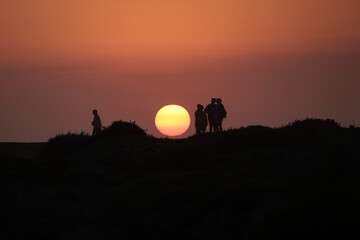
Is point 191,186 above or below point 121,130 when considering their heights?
below

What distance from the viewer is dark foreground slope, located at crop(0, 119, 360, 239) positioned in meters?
15.5

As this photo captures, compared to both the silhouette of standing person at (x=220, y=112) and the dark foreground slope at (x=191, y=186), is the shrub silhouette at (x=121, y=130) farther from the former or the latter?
the silhouette of standing person at (x=220, y=112)

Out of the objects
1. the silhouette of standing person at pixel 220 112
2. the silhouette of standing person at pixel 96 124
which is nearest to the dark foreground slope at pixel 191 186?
the silhouette of standing person at pixel 96 124

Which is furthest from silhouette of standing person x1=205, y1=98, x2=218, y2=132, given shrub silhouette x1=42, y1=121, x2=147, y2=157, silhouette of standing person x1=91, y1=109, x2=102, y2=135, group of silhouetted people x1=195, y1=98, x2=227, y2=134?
silhouette of standing person x1=91, y1=109, x2=102, y2=135

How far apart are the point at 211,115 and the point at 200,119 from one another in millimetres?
1279

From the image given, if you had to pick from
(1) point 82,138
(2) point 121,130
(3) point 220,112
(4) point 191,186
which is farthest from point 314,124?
(4) point 191,186

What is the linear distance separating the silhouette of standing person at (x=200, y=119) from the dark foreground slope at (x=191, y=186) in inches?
54.6

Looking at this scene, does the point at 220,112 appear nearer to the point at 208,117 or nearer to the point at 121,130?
the point at 208,117

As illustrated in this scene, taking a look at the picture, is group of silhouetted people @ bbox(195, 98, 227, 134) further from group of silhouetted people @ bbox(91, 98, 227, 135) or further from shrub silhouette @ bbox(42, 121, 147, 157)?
shrub silhouette @ bbox(42, 121, 147, 157)

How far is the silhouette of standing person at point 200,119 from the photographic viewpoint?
39156mm

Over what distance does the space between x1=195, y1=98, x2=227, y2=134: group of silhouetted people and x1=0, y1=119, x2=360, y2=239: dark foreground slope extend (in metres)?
0.88

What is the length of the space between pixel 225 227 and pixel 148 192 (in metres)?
6.01

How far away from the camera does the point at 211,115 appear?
38438 millimetres

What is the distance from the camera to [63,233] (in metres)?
16.5
